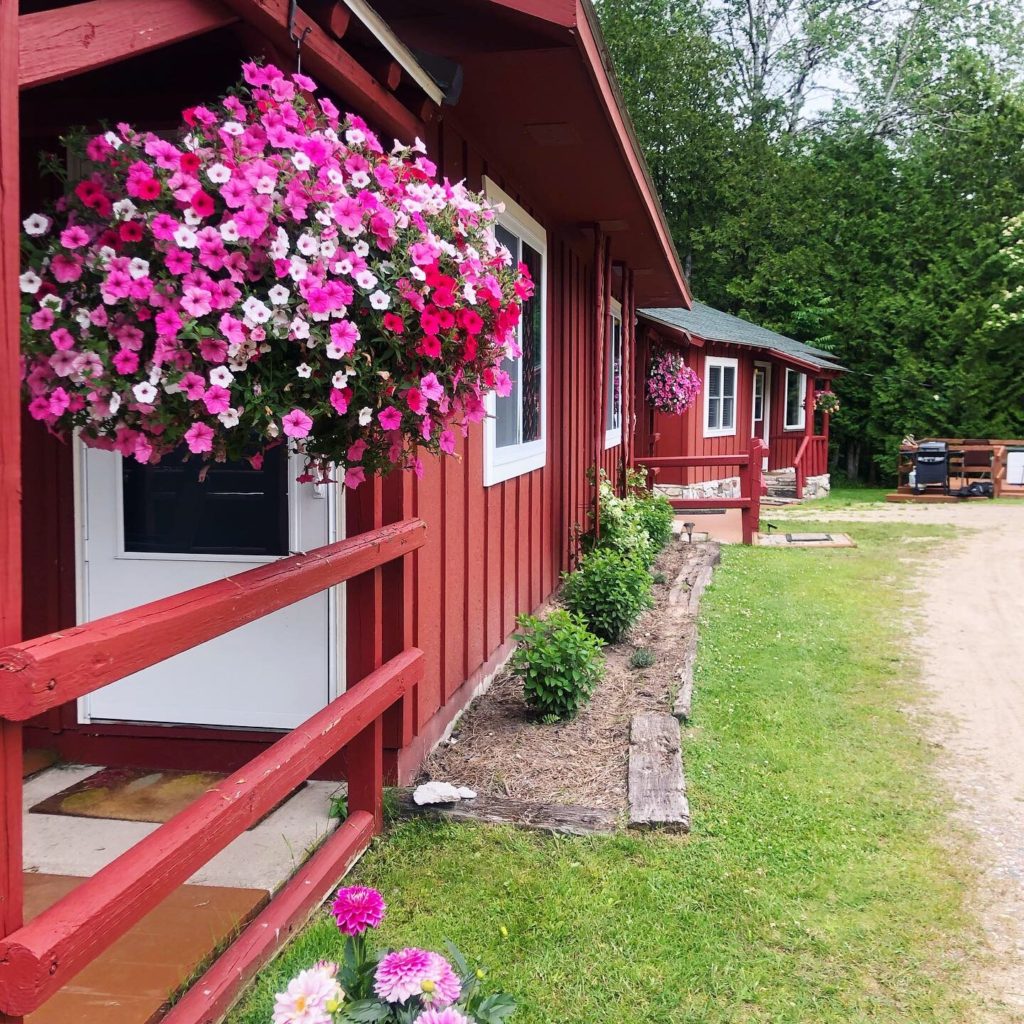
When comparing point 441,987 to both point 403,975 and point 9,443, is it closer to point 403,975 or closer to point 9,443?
point 403,975

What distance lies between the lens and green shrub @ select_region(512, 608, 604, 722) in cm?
456

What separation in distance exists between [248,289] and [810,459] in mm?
19786

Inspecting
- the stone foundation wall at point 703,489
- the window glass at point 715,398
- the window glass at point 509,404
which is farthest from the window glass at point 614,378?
the window glass at point 715,398

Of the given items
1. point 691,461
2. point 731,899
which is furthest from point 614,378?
point 731,899

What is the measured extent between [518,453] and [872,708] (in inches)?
92.2

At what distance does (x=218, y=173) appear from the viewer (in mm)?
1960

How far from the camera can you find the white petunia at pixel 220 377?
6.43ft

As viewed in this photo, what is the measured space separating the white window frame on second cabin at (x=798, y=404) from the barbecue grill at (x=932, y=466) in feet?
13.2

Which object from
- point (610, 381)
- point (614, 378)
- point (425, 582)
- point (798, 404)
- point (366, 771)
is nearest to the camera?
point (366, 771)

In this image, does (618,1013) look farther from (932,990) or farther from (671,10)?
(671,10)

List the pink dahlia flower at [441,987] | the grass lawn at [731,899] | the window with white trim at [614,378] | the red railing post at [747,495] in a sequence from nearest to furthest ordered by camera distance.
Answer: the pink dahlia flower at [441,987] < the grass lawn at [731,899] < the window with white trim at [614,378] < the red railing post at [747,495]

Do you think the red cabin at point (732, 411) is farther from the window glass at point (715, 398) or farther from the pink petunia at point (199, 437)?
the pink petunia at point (199, 437)

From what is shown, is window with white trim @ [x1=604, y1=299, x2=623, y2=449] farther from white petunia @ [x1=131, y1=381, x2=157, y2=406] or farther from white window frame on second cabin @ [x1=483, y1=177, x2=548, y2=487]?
white petunia @ [x1=131, y1=381, x2=157, y2=406]

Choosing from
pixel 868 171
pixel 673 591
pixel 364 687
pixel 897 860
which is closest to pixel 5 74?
pixel 364 687
